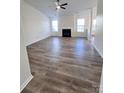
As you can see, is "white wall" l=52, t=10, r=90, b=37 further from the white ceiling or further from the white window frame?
the white ceiling

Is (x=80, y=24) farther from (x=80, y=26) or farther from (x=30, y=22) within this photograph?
(x=30, y=22)

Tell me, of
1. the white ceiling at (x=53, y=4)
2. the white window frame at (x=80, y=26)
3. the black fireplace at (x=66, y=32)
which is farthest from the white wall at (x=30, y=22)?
the white window frame at (x=80, y=26)

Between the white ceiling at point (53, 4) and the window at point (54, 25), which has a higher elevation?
the white ceiling at point (53, 4)

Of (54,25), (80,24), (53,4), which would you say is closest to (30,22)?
(53,4)

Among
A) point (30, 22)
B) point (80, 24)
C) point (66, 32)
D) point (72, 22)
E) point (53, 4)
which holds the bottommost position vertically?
point (66, 32)

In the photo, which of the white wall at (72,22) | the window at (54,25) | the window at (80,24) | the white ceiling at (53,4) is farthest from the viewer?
the window at (54,25)

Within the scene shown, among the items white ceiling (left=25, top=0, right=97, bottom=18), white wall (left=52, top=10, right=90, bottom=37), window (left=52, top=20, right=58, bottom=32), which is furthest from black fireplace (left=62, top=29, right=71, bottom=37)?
white ceiling (left=25, top=0, right=97, bottom=18)

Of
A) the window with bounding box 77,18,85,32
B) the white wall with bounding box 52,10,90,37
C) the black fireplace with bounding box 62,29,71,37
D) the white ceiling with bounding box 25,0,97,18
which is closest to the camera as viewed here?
the white ceiling with bounding box 25,0,97,18

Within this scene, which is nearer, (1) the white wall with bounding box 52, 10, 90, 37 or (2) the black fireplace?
(1) the white wall with bounding box 52, 10, 90, 37

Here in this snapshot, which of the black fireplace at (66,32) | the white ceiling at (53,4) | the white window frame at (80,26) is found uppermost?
the white ceiling at (53,4)

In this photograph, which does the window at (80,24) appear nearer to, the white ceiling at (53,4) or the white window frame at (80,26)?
the white window frame at (80,26)
